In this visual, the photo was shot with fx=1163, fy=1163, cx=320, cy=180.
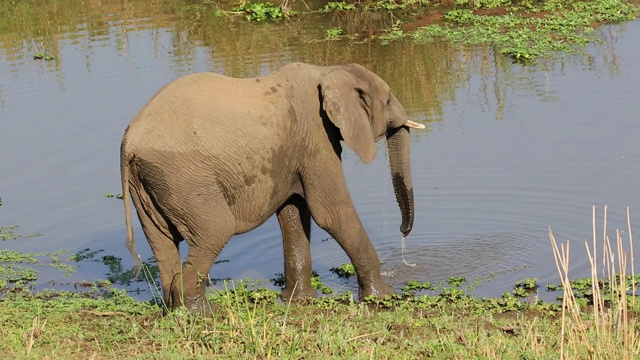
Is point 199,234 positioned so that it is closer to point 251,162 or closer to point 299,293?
A: point 251,162

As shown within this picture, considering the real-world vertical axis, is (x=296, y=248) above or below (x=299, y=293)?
above

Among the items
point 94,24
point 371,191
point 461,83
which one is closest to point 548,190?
point 371,191

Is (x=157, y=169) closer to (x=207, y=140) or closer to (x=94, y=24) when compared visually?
(x=207, y=140)

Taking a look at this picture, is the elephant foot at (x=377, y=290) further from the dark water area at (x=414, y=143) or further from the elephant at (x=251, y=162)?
the dark water area at (x=414, y=143)

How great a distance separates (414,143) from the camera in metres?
11.8

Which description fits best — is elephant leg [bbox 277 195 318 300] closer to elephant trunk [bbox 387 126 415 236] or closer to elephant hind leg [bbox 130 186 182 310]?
elephant trunk [bbox 387 126 415 236]

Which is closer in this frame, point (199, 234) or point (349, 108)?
point (199, 234)

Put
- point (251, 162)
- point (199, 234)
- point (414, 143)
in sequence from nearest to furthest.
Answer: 1. point (199, 234)
2. point (251, 162)
3. point (414, 143)

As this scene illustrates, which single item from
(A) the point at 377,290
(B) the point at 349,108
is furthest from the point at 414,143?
(B) the point at 349,108

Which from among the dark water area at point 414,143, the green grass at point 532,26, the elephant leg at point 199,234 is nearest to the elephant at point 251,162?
the elephant leg at point 199,234

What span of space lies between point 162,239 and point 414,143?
456 cm

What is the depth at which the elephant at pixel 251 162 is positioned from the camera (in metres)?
7.41

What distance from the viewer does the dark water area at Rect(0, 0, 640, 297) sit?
31.0 ft

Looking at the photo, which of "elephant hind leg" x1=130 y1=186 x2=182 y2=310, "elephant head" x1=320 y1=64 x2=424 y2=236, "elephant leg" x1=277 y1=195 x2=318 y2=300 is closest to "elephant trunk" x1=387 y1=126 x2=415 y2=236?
"elephant head" x1=320 y1=64 x2=424 y2=236
